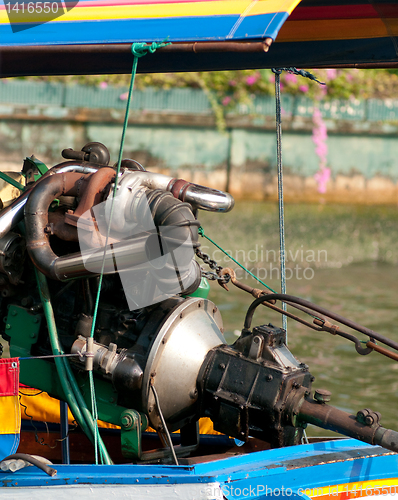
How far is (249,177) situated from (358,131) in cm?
228

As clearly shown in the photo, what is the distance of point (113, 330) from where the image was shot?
2725 millimetres

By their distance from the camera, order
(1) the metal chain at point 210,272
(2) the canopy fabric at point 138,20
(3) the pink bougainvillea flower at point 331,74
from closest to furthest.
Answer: (2) the canopy fabric at point 138,20 → (1) the metal chain at point 210,272 → (3) the pink bougainvillea flower at point 331,74

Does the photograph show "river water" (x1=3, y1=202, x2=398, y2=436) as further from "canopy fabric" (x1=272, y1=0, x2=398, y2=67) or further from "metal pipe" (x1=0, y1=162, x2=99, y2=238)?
"metal pipe" (x1=0, y1=162, x2=99, y2=238)

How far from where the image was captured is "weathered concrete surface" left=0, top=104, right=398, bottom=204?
1151 centimetres

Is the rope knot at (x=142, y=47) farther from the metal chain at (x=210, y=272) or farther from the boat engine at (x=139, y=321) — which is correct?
the metal chain at (x=210, y=272)

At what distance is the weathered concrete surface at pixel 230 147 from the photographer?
11508mm

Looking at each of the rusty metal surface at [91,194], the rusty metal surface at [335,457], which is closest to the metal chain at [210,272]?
the rusty metal surface at [91,194]

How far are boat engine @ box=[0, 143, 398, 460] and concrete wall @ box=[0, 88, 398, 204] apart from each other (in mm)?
8892

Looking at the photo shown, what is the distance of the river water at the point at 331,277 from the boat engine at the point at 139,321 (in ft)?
9.13

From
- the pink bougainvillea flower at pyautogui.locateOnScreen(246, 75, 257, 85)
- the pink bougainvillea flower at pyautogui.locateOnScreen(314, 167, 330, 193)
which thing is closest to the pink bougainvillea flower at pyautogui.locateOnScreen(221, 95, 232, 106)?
the pink bougainvillea flower at pyautogui.locateOnScreen(246, 75, 257, 85)

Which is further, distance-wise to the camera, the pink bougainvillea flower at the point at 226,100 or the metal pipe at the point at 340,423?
the pink bougainvillea flower at the point at 226,100

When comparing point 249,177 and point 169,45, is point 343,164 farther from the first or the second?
point 169,45

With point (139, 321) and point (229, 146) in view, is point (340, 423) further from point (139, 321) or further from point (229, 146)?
point (229, 146)

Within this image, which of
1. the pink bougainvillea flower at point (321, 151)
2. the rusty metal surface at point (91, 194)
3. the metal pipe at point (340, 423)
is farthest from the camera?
the pink bougainvillea flower at point (321, 151)
